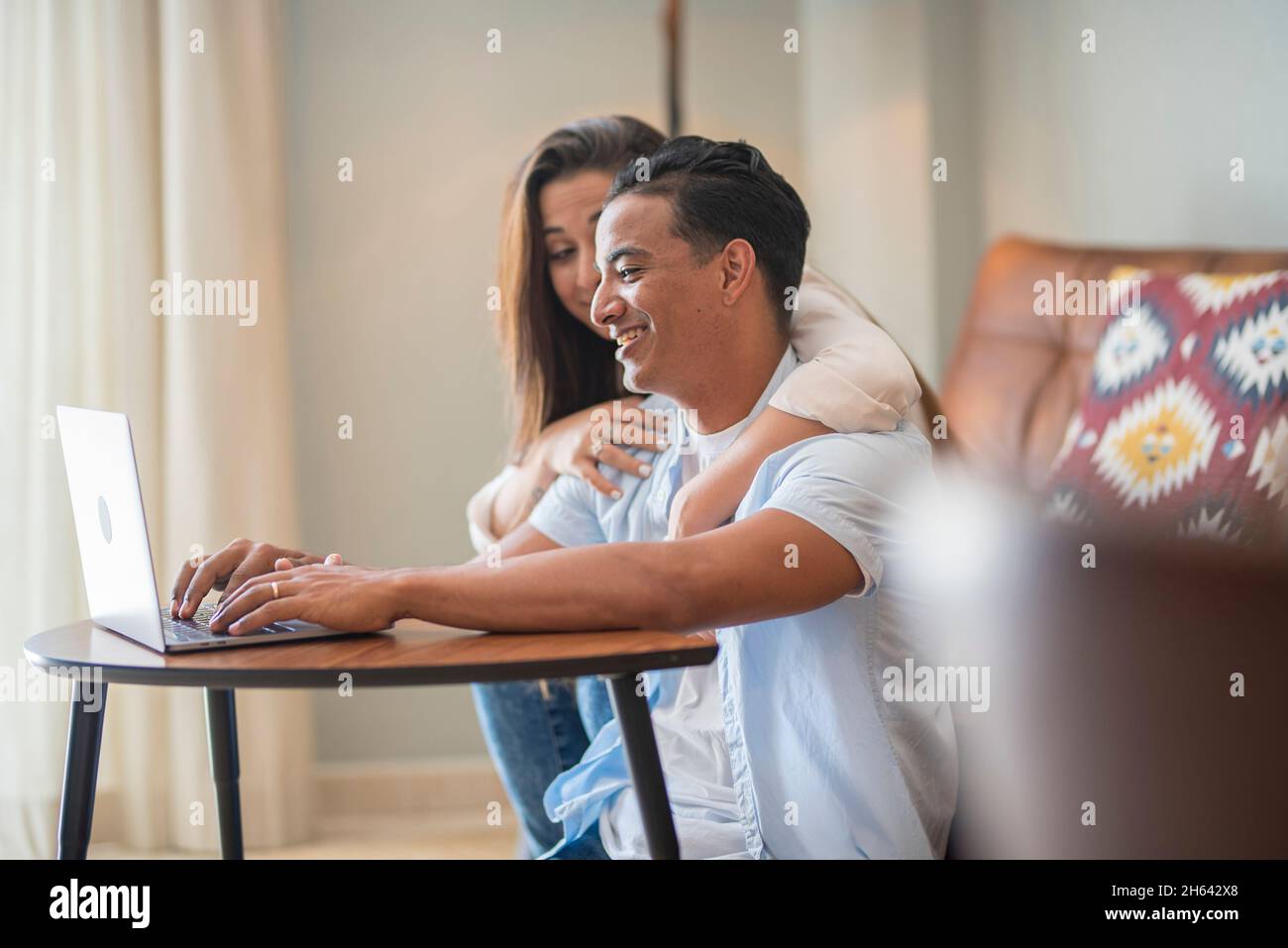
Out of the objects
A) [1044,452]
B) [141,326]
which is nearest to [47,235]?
[141,326]

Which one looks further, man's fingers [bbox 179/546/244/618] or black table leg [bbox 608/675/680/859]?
man's fingers [bbox 179/546/244/618]

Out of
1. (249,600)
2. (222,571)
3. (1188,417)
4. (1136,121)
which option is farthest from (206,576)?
(1136,121)

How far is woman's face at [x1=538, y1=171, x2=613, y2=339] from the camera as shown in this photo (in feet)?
5.45

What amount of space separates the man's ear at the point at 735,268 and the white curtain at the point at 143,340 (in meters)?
1.37

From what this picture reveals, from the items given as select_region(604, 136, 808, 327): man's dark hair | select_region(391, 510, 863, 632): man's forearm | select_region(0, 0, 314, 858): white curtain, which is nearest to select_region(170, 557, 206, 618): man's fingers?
select_region(391, 510, 863, 632): man's forearm

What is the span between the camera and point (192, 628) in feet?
3.50

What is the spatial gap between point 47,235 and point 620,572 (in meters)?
1.76

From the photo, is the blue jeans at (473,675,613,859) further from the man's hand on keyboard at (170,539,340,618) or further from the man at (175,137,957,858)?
the man's hand on keyboard at (170,539,340,618)

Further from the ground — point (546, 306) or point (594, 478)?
point (546, 306)

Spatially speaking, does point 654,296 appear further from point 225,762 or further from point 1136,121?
point 1136,121

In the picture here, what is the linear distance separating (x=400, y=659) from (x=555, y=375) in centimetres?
95

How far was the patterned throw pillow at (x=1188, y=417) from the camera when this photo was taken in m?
1.59

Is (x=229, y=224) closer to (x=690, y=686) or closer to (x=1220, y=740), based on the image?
(x=690, y=686)

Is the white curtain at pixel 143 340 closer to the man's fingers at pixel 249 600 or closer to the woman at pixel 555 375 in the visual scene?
the woman at pixel 555 375
